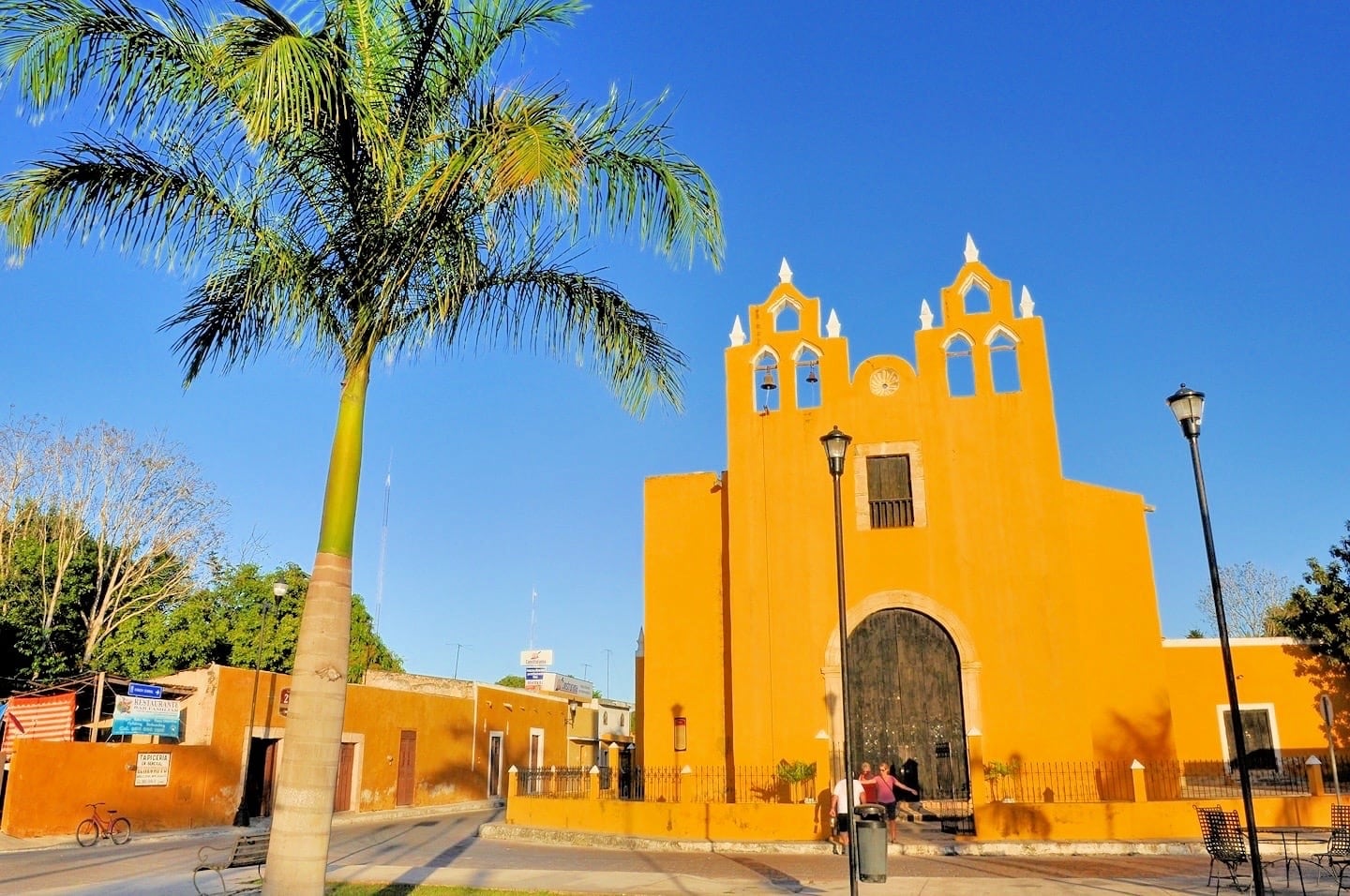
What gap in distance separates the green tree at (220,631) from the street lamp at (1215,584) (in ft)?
79.0

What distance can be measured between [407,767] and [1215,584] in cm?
2575

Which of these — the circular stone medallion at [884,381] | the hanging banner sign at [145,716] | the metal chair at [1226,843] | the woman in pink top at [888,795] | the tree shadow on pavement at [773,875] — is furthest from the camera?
the hanging banner sign at [145,716]

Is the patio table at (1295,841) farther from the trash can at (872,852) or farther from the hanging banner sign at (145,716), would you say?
the hanging banner sign at (145,716)

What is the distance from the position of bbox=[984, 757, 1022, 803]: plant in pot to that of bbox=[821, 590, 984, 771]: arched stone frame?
3.07 feet

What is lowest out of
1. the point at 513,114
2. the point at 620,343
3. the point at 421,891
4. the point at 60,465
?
the point at 421,891

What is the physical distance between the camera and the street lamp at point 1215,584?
357 inches

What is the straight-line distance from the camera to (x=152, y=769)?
832 inches

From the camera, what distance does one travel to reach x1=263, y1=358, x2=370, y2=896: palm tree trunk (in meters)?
6.64

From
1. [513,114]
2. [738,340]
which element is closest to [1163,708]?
[738,340]

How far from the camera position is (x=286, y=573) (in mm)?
37312

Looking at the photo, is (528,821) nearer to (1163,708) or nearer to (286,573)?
(1163,708)

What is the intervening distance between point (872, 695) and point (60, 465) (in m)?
24.2

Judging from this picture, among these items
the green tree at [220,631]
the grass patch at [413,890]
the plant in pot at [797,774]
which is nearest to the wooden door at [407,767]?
the green tree at [220,631]

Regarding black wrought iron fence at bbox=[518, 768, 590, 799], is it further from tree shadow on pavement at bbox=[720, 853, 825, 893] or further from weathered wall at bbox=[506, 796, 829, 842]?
tree shadow on pavement at bbox=[720, 853, 825, 893]
